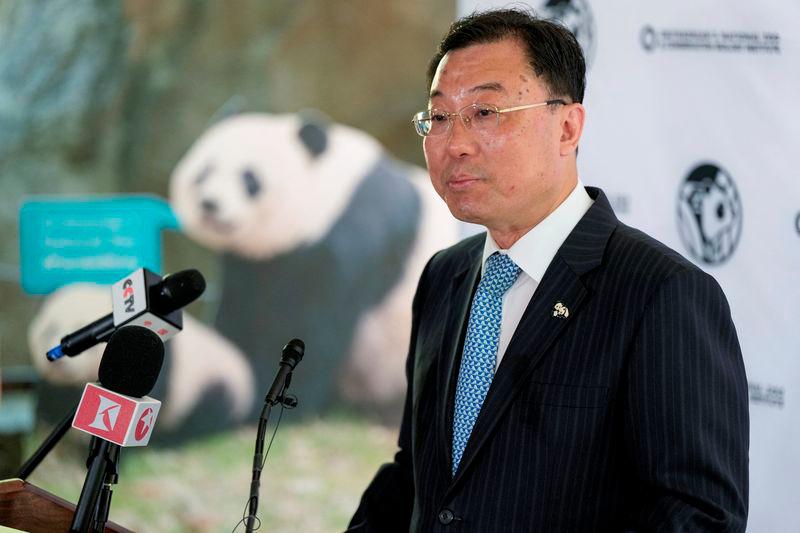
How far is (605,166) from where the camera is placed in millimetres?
2838

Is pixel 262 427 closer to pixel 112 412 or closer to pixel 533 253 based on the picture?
pixel 112 412

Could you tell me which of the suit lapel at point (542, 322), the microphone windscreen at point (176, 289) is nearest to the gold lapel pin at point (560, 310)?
the suit lapel at point (542, 322)

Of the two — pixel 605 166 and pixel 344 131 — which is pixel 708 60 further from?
pixel 344 131

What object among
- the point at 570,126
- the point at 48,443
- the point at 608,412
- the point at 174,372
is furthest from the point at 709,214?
the point at 174,372

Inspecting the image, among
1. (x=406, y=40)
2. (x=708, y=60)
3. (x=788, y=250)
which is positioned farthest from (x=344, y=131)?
(x=788, y=250)

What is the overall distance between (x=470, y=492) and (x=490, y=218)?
51cm

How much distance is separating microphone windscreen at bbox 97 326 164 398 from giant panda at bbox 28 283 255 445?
318 centimetres

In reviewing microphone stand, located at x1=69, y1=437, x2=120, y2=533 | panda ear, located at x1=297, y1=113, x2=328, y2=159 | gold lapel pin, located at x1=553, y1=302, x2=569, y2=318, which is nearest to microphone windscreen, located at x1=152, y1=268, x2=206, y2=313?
microphone stand, located at x1=69, y1=437, x2=120, y2=533

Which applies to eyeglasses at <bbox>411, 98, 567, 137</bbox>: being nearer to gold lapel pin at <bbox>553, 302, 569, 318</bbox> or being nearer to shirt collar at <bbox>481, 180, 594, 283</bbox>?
shirt collar at <bbox>481, 180, 594, 283</bbox>

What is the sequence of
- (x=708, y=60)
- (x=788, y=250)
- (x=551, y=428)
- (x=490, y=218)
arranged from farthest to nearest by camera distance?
(x=708, y=60)
(x=788, y=250)
(x=490, y=218)
(x=551, y=428)

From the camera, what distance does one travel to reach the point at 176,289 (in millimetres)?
1834

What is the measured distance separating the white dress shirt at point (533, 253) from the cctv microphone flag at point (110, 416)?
2.17 feet

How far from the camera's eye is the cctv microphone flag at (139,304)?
1.81 m

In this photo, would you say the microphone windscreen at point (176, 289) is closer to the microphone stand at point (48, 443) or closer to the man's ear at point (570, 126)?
the microphone stand at point (48, 443)
